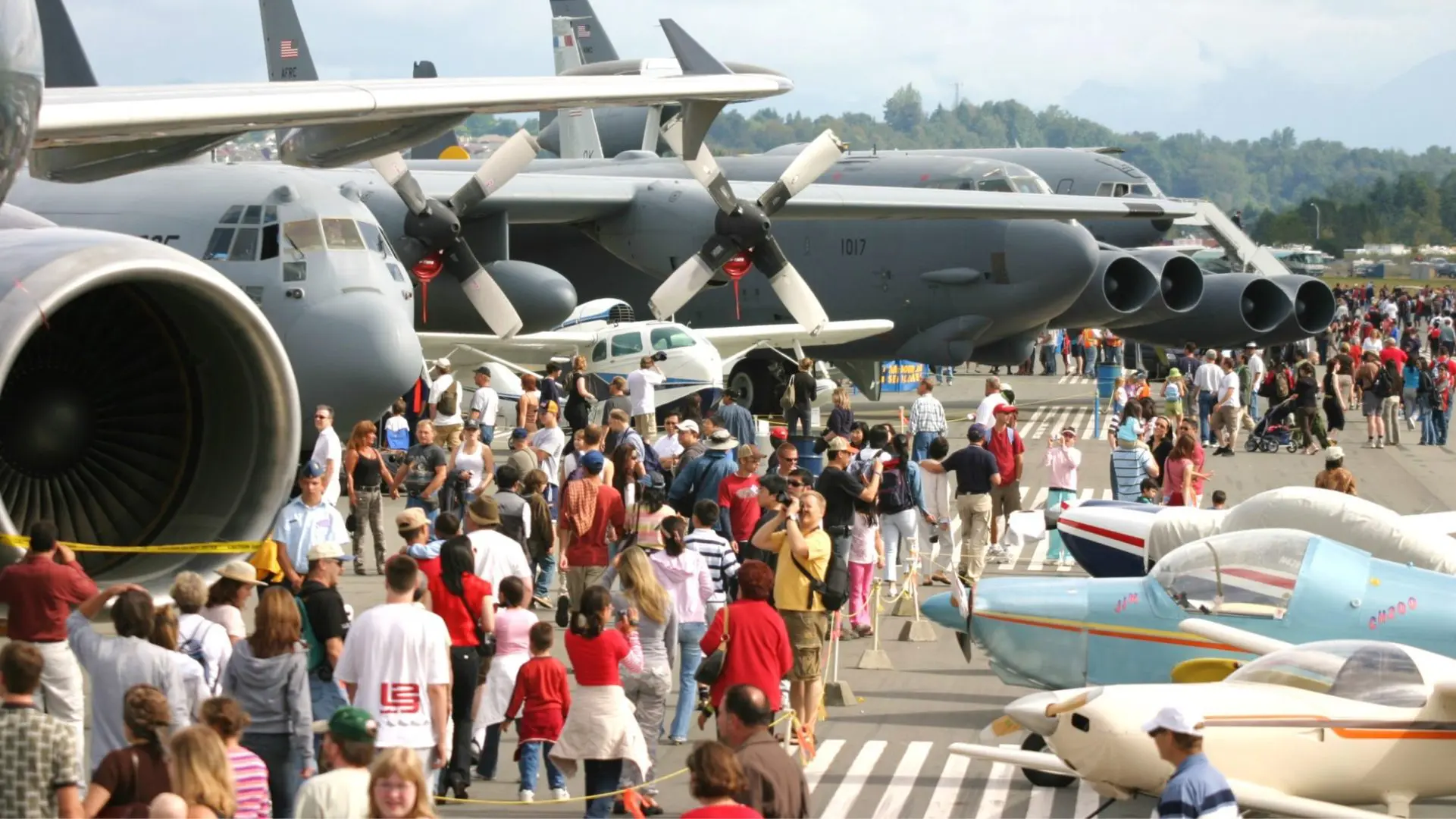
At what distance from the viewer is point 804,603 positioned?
36.8 ft

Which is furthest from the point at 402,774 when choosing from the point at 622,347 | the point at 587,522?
the point at 622,347

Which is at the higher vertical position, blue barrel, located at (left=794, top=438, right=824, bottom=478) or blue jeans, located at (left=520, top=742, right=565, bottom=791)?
blue jeans, located at (left=520, top=742, right=565, bottom=791)

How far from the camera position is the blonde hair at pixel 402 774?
6.23 metres

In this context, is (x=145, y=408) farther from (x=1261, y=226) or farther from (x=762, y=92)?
(x=1261, y=226)

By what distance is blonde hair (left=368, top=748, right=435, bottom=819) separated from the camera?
6.23m

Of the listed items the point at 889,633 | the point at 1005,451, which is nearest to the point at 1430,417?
the point at 1005,451

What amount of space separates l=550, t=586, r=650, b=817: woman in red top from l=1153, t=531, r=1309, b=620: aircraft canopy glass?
337 centimetres

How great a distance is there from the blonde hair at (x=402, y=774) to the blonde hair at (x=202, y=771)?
554mm

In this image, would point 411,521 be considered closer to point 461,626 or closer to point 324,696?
point 461,626

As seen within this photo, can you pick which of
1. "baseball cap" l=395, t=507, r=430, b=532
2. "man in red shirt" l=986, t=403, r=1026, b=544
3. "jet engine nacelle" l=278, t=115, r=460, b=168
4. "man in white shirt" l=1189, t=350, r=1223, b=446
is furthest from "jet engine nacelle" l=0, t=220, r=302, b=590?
"man in white shirt" l=1189, t=350, r=1223, b=446

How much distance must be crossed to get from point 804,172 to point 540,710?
58.5ft

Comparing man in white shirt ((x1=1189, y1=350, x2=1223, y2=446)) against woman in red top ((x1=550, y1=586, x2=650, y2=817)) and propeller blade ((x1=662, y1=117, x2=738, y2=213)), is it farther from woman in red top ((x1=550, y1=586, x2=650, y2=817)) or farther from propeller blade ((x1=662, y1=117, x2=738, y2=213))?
woman in red top ((x1=550, y1=586, x2=650, y2=817))

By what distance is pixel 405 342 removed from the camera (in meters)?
16.4

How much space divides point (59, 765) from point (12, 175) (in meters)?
2.24
